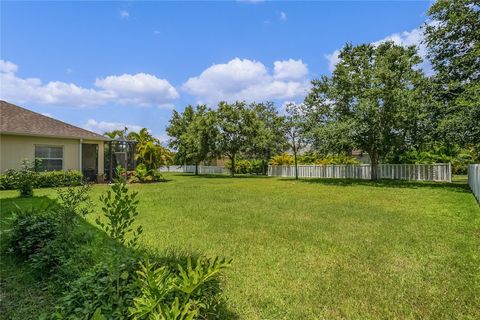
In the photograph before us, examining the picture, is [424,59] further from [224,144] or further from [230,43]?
[224,144]

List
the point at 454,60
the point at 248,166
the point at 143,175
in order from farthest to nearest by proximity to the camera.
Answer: the point at 248,166, the point at 143,175, the point at 454,60

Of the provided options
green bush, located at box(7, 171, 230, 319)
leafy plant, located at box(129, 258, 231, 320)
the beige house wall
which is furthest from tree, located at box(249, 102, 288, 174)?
leafy plant, located at box(129, 258, 231, 320)

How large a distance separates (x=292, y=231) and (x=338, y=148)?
516 inches

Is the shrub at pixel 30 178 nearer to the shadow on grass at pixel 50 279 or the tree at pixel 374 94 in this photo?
the shadow on grass at pixel 50 279

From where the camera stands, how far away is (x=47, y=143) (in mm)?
16422

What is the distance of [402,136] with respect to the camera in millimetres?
17531

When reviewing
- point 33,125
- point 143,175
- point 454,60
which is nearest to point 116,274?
point 33,125

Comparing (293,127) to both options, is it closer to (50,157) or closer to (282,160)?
(282,160)

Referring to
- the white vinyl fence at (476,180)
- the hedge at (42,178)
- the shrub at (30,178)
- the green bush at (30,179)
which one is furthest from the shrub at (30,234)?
the white vinyl fence at (476,180)

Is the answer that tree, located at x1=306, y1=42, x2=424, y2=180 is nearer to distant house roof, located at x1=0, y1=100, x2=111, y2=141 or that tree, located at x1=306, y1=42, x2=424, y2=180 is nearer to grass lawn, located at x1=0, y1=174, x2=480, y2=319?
grass lawn, located at x1=0, y1=174, x2=480, y2=319

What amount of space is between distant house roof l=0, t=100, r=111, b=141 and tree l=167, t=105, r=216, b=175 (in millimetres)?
9758

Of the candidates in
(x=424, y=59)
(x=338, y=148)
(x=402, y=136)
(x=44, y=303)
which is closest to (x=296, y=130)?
(x=338, y=148)

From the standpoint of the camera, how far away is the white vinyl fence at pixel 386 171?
18.6m

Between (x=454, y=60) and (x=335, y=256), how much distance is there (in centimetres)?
1518
